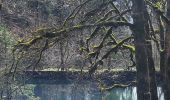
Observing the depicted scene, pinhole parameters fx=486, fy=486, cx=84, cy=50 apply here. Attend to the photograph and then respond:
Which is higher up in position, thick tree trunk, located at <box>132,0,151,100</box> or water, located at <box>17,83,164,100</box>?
thick tree trunk, located at <box>132,0,151,100</box>

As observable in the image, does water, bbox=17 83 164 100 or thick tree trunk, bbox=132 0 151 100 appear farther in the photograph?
water, bbox=17 83 164 100

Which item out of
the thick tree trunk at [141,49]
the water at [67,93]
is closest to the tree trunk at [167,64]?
the thick tree trunk at [141,49]

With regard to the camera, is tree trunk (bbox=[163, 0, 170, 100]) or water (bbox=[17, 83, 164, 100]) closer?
tree trunk (bbox=[163, 0, 170, 100])

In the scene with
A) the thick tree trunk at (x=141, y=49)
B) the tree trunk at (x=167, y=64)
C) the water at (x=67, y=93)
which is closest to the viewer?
the thick tree trunk at (x=141, y=49)

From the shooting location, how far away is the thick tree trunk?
12.4 metres

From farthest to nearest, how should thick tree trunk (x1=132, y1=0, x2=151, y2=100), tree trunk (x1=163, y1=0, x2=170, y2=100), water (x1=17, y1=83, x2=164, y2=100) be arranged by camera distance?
water (x1=17, y1=83, x2=164, y2=100) < tree trunk (x1=163, y1=0, x2=170, y2=100) < thick tree trunk (x1=132, y1=0, x2=151, y2=100)

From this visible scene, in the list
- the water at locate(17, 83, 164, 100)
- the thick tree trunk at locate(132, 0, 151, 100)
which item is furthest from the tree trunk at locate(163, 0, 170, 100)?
the water at locate(17, 83, 164, 100)

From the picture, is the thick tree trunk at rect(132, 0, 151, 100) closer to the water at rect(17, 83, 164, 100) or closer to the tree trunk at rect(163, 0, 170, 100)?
the tree trunk at rect(163, 0, 170, 100)

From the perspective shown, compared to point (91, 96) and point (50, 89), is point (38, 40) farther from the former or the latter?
point (50, 89)

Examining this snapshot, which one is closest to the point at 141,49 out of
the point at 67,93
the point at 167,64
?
the point at 167,64

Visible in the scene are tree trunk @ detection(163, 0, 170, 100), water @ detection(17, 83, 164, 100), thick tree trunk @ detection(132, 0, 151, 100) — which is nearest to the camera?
thick tree trunk @ detection(132, 0, 151, 100)

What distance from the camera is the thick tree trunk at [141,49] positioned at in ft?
40.8

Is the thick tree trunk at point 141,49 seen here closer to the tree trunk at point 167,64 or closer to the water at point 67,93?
the tree trunk at point 167,64

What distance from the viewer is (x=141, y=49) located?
41.3 ft
